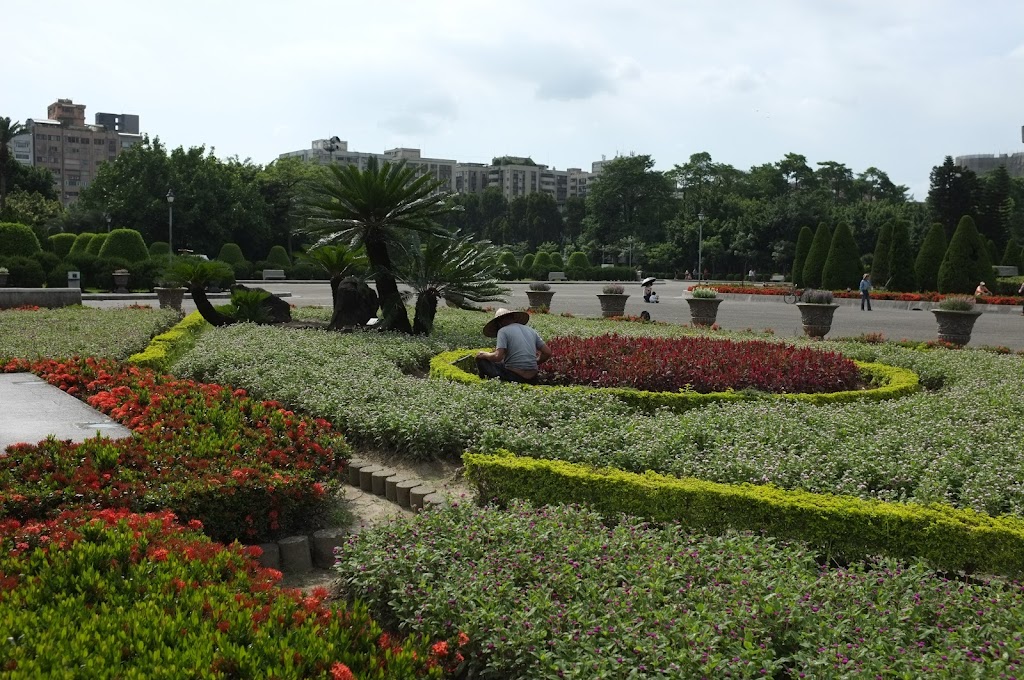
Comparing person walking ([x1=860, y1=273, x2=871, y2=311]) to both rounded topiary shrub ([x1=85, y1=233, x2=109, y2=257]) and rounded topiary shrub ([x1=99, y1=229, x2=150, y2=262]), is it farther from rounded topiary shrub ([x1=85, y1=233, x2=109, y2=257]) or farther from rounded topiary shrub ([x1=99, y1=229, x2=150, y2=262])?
rounded topiary shrub ([x1=85, y1=233, x2=109, y2=257])

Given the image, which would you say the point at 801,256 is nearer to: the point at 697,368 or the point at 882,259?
the point at 882,259

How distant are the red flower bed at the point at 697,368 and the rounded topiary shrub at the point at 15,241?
27959 millimetres

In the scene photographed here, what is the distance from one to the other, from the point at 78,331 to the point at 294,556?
928 centimetres

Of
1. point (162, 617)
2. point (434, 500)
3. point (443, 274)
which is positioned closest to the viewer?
point (162, 617)

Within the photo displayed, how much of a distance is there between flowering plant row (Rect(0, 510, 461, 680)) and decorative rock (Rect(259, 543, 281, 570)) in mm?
706

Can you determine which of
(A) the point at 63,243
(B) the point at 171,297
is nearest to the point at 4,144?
(A) the point at 63,243

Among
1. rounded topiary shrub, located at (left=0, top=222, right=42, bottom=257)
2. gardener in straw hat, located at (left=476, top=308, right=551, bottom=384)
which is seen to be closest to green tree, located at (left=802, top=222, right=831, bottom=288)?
gardener in straw hat, located at (left=476, top=308, right=551, bottom=384)

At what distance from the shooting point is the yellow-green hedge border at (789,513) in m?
4.15

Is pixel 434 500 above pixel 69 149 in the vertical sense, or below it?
below

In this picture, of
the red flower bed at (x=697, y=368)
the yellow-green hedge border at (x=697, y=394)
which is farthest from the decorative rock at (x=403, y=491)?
the red flower bed at (x=697, y=368)

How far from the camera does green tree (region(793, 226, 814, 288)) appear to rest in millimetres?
36953

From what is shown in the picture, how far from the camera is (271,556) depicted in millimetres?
4684

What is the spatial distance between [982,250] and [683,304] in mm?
11272

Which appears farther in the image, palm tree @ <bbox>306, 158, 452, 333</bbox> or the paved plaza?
the paved plaza
